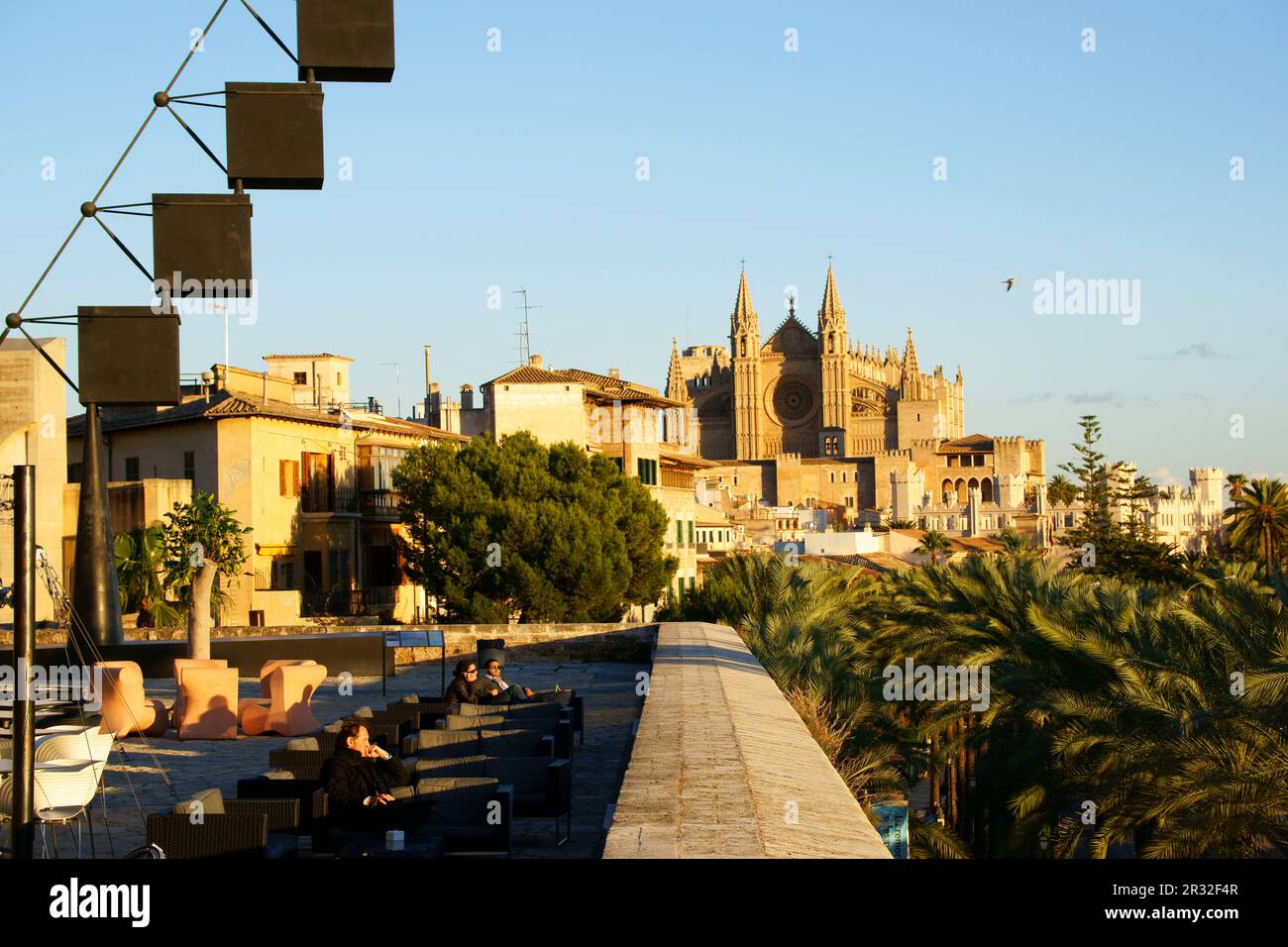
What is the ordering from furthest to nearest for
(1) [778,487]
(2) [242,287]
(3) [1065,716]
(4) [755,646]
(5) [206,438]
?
(1) [778,487] → (5) [206,438] → (4) [755,646] → (3) [1065,716] → (2) [242,287]

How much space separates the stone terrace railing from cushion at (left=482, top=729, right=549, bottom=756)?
32.4 inches

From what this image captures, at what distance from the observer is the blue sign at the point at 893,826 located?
1354 cm

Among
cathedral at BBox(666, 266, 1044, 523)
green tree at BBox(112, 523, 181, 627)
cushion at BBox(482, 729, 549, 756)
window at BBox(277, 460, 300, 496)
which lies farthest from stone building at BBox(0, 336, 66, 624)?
cathedral at BBox(666, 266, 1044, 523)

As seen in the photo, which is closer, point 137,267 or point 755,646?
point 137,267

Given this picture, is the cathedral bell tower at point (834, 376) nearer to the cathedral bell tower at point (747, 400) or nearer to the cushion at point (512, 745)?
the cathedral bell tower at point (747, 400)

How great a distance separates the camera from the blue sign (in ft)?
44.4

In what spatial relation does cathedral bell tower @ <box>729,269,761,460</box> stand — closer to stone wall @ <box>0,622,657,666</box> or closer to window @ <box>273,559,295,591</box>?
window @ <box>273,559,295,591</box>

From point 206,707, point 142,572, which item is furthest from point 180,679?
point 142,572

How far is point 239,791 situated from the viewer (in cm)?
896

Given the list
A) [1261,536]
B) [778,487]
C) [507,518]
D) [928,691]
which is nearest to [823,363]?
[778,487]

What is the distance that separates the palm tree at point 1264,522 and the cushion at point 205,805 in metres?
49.6

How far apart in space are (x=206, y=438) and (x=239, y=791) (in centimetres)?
2981
